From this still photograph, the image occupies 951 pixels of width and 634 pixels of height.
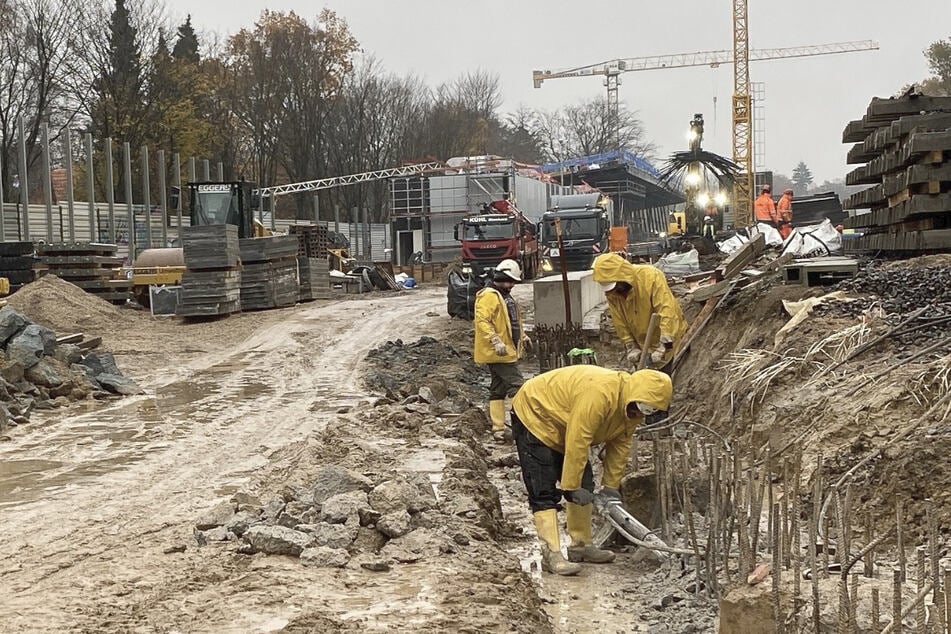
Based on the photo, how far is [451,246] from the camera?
42.1m

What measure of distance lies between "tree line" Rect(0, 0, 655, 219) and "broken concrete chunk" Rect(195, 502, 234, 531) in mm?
26026

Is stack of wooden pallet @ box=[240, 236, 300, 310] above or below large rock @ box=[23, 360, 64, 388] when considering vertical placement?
above

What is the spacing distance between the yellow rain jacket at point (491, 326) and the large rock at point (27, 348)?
17.8ft

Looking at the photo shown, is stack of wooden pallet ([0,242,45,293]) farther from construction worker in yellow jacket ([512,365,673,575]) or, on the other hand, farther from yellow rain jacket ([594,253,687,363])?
construction worker in yellow jacket ([512,365,673,575])

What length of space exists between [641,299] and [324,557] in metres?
4.34

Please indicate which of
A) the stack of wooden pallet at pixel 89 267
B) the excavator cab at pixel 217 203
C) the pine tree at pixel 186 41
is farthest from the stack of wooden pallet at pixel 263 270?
the pine tree at pixel 186 41

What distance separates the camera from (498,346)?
29.6 feet

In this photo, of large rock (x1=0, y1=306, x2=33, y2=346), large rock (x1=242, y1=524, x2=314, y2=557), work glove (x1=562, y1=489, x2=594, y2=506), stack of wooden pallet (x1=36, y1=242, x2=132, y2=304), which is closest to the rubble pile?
large rock (x1=0, y1=306, x2=33, y2=346)

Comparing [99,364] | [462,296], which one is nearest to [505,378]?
[99,364]

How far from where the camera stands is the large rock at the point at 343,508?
5133 millimetres

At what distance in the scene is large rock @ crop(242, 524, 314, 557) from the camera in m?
4.77

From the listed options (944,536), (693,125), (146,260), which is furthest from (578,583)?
(146,260)

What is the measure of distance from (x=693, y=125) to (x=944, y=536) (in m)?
17.6

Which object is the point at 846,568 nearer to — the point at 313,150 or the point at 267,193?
the point at 267,193
